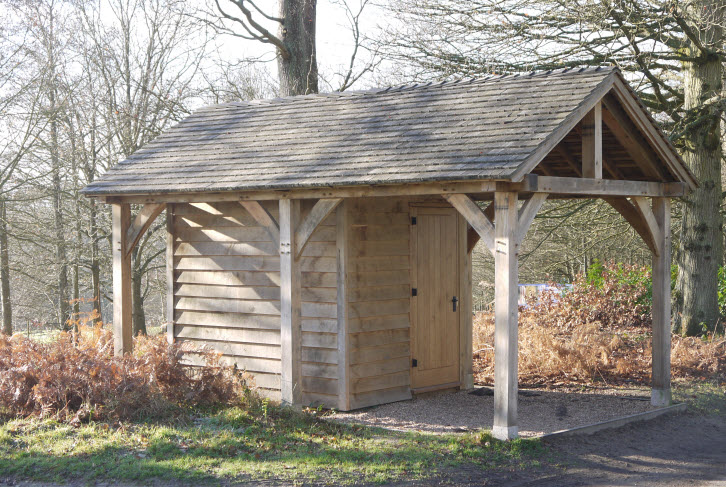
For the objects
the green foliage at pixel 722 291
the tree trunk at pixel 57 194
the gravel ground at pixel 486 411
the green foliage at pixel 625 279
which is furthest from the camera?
the tree trunk at pixel 57 194

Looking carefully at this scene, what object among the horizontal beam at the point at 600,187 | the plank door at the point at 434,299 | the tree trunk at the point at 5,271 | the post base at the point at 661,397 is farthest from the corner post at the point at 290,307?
the tree trunk at the point at 5,271

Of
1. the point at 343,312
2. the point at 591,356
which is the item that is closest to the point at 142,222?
the point at 343,312

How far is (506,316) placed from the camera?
740cm

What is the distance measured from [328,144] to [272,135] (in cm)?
121

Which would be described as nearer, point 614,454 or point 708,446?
point 614,454

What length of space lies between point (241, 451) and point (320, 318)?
248 centimetres

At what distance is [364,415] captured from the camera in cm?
906

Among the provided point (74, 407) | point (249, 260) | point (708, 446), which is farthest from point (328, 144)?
point (708, 446)

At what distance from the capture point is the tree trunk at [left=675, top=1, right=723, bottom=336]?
42.9ft

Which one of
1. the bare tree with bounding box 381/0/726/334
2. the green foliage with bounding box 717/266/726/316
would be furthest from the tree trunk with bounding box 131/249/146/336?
the green foliage with bounding box 717/266/726/316

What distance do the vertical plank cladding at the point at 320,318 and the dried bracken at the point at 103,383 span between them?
0.87 meters

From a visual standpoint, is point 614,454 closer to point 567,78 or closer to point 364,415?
point 364,415

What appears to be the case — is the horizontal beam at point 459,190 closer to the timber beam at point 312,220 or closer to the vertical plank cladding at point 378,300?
the timber beam at point 312,220

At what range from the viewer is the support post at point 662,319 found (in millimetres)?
9609
